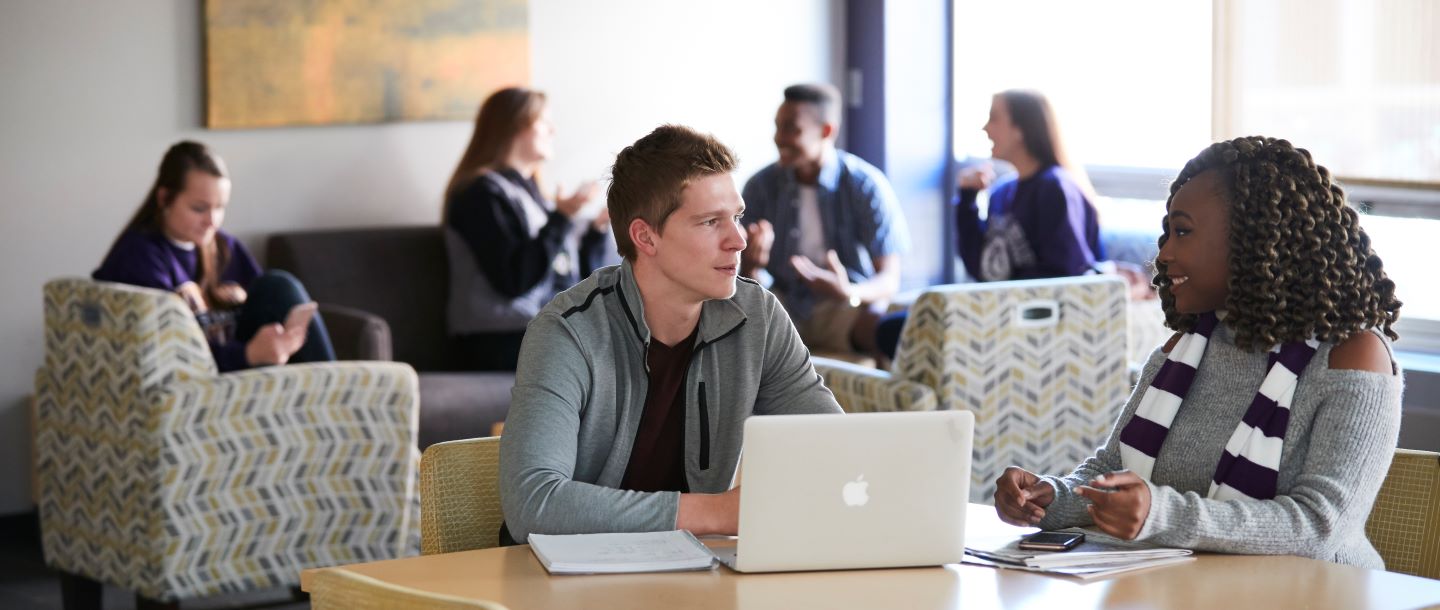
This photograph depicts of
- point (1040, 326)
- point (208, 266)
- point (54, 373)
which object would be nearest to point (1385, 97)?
point (1040, 326)

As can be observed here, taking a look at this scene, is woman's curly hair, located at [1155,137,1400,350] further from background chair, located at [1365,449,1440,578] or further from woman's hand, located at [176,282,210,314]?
woman's hand, located at [176,282,210,314]

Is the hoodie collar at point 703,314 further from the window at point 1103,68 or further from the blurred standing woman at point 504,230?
the window at point 1103,68

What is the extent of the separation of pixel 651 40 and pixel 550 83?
18.1 inches

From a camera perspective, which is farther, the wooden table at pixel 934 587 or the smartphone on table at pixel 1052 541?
the smartphone on table at pixel 1052 541

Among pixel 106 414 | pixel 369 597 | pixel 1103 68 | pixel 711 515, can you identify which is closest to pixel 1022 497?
pixel 711 515

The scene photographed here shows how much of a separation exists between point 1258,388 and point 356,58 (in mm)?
3798

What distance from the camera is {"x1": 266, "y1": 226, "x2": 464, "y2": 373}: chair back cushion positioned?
16.7ft

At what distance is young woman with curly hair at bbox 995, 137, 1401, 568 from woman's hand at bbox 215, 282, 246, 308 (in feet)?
9.29

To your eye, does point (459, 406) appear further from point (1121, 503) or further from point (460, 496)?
point (1121, 503)

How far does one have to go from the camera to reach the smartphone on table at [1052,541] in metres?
2.05

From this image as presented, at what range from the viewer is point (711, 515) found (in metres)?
2.09

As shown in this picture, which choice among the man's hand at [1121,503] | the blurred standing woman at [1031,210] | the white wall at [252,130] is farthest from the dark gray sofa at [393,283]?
the man's hand at [1121,503]

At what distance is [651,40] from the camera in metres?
6.05

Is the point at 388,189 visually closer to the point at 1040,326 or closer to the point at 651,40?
the point at 651,40
